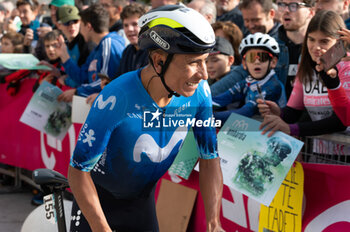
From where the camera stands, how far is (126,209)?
2.93 m

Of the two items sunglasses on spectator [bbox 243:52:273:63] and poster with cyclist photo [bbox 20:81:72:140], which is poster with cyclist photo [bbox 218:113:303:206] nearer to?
sunglasses on spectator [bbox 243:52:273:63]

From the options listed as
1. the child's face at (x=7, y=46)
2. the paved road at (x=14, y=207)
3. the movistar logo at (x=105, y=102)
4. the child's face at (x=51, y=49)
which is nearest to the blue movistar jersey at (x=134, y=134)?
the movistar logo at (x=105, y=102)

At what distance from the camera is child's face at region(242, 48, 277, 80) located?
4297 mm

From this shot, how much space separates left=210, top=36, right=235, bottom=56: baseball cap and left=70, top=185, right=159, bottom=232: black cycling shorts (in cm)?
247

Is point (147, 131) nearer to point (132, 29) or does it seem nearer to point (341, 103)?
point (341, 103)

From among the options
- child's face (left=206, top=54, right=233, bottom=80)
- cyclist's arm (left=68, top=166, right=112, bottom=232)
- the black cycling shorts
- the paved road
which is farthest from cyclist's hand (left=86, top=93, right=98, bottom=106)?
cyclist's arm (left=68, top=166, right=112, bottom=232)

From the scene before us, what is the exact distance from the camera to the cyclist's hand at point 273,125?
12.0 ft

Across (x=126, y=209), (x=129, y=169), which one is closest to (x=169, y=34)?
(x=129, y=169)

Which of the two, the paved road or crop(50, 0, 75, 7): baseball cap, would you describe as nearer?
the paved road

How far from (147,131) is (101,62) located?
11.9 feet

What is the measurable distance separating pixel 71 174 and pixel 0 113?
586 cm

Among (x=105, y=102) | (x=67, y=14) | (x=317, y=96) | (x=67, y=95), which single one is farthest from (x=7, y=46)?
(x=105, y=102)

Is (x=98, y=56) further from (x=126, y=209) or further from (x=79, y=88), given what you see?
(x=126, y=209)

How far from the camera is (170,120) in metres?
2.68
